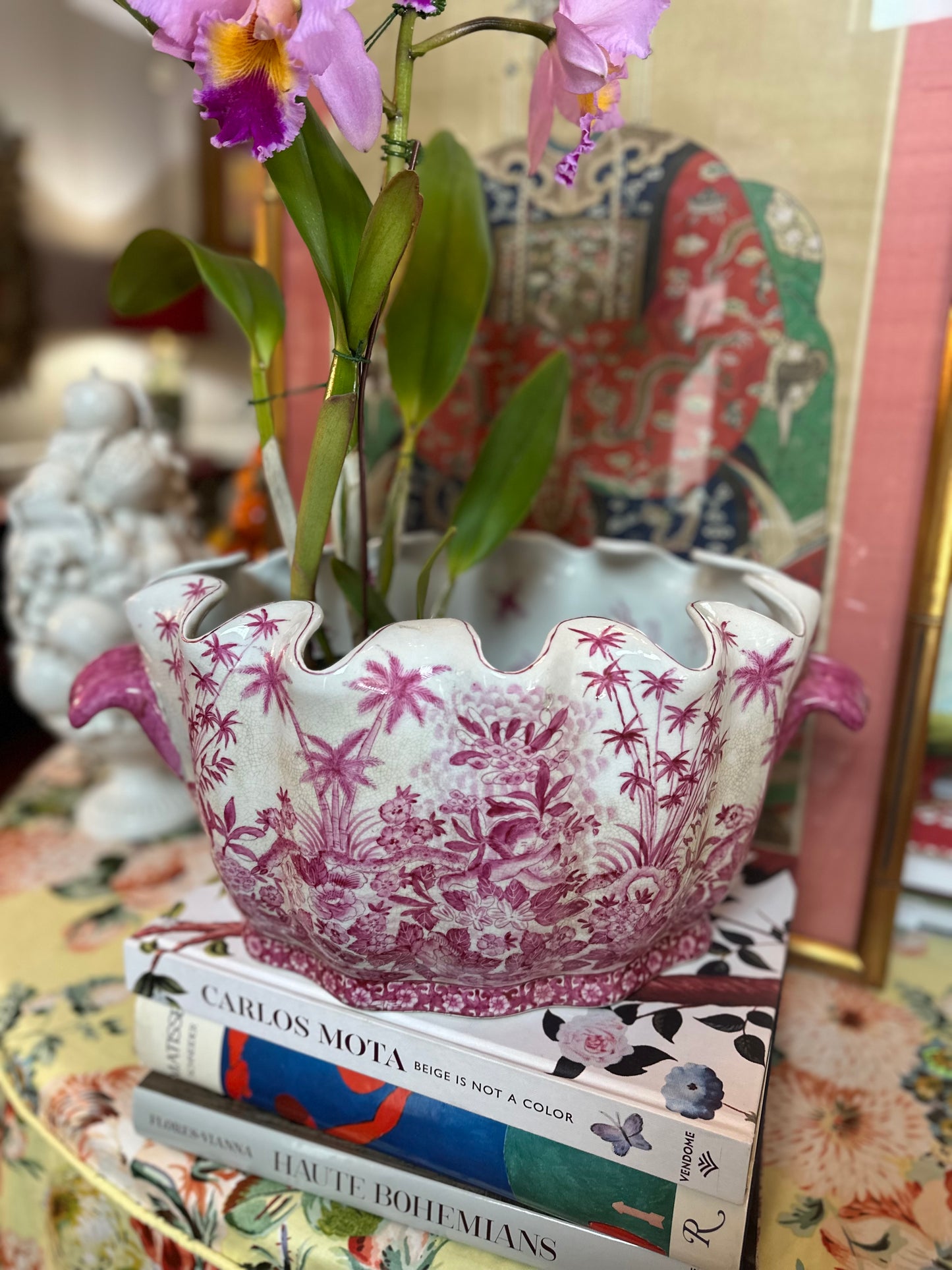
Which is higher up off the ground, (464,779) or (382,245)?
(382,245)

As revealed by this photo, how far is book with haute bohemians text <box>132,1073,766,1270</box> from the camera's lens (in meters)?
0.31

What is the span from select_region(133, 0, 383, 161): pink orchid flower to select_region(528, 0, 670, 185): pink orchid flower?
0.08m

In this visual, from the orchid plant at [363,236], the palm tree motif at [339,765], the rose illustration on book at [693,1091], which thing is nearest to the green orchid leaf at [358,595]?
the orchid plant at [363,236]

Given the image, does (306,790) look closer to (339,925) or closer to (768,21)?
(339,925)

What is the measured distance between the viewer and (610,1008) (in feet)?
1.21

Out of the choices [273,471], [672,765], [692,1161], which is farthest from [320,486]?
[692,1161]

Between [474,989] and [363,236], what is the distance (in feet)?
0.94

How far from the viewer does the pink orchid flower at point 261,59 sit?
26 centimetres

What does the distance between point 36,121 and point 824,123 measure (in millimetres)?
2250

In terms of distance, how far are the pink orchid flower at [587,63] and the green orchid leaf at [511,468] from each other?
12 centimetres

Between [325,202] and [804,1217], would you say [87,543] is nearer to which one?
[325,202]

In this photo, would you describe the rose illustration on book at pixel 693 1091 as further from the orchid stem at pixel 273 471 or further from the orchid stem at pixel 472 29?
the orchid stem at pixel 472 29

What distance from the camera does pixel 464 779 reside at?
11.2 inches

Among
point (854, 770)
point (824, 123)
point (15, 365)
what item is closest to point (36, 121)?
point (15, 365)
